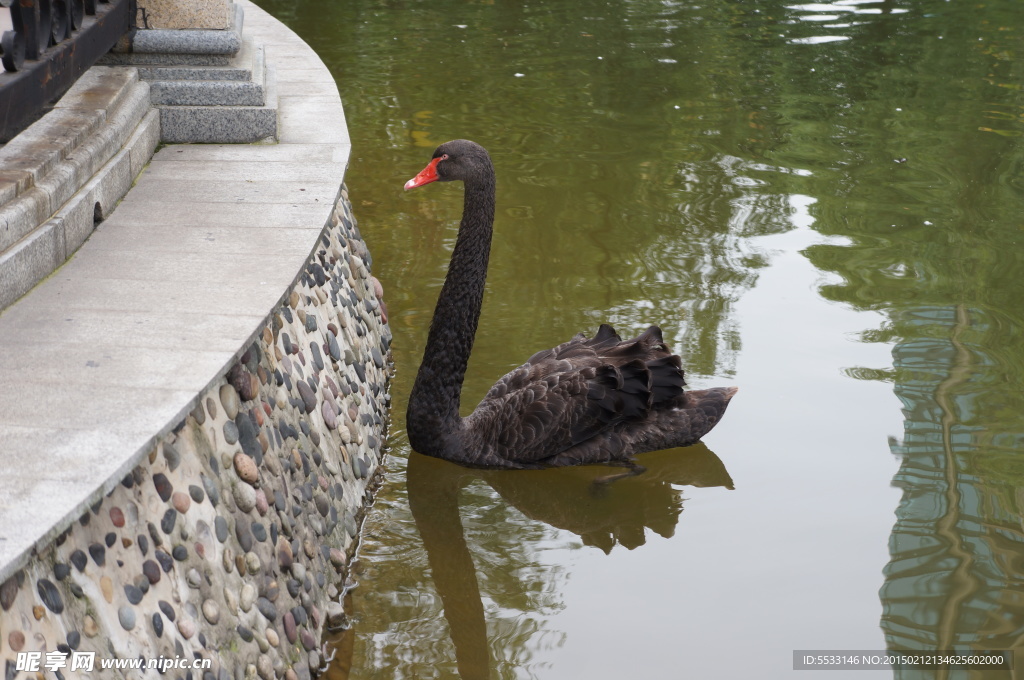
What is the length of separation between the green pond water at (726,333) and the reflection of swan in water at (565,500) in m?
0.01

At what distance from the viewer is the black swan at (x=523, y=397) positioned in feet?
15.9

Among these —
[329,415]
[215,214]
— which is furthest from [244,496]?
[215,214]

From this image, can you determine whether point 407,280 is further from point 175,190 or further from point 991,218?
point 991,218

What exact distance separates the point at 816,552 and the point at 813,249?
11.1ft

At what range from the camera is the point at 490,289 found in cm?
662

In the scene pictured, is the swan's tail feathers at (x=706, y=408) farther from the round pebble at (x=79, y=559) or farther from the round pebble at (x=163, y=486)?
the round pebble at (x=79, y=559)

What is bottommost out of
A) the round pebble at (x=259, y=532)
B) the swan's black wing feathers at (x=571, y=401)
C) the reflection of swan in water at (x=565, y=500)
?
the reflection of swan in water at (x=565, y=500)

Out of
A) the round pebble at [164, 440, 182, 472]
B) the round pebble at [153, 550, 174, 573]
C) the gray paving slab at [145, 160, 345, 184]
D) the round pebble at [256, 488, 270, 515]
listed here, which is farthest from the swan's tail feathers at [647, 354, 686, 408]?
the round pebble at [153, 550, 174, 573]

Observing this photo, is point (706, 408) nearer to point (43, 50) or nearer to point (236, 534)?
point (236, 534)

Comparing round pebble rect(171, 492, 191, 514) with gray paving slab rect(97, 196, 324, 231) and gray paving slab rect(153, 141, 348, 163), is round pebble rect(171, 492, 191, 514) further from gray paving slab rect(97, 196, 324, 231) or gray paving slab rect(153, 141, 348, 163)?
gray paving slab rect(153, 141, 348, 163)

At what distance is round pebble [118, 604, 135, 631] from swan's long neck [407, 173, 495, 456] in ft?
7.06

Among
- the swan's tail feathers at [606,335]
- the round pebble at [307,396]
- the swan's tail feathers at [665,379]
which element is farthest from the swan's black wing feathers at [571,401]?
the round pebble at [307,396]

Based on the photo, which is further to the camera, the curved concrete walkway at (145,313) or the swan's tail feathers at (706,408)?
the swan's tail feathers at (706,408)

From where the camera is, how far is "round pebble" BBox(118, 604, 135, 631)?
2803mm
